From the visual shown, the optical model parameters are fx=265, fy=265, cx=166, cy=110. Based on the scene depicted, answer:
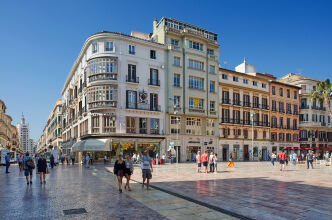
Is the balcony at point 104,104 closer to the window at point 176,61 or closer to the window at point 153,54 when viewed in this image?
the window at point 153,54

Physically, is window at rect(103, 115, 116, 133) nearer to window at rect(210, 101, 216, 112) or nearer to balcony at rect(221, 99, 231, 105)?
window at rect(210, 101, 216, 112)

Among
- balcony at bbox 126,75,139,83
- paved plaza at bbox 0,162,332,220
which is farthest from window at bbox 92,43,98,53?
paved plaza at bbox 0,162,332,220

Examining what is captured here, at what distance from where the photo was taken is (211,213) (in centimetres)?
796

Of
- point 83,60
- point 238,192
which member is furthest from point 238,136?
point 238,192

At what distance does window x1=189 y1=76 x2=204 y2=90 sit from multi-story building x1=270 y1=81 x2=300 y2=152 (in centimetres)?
1833

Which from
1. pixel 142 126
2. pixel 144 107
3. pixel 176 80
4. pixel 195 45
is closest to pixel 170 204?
pixel 142 126

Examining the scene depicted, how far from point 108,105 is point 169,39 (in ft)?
48.8

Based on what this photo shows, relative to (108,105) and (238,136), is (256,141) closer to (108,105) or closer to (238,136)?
(238,136)

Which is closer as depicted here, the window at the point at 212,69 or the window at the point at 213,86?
the window at the point at 213,86

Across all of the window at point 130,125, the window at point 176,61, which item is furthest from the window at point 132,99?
the window at point 176,61

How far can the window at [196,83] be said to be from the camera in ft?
142

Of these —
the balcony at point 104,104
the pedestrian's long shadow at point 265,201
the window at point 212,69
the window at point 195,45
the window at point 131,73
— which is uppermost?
the window at point 195,45

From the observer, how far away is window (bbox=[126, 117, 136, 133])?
36.8 meters

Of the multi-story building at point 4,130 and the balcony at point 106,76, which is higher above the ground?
the balcony at point 106,76
